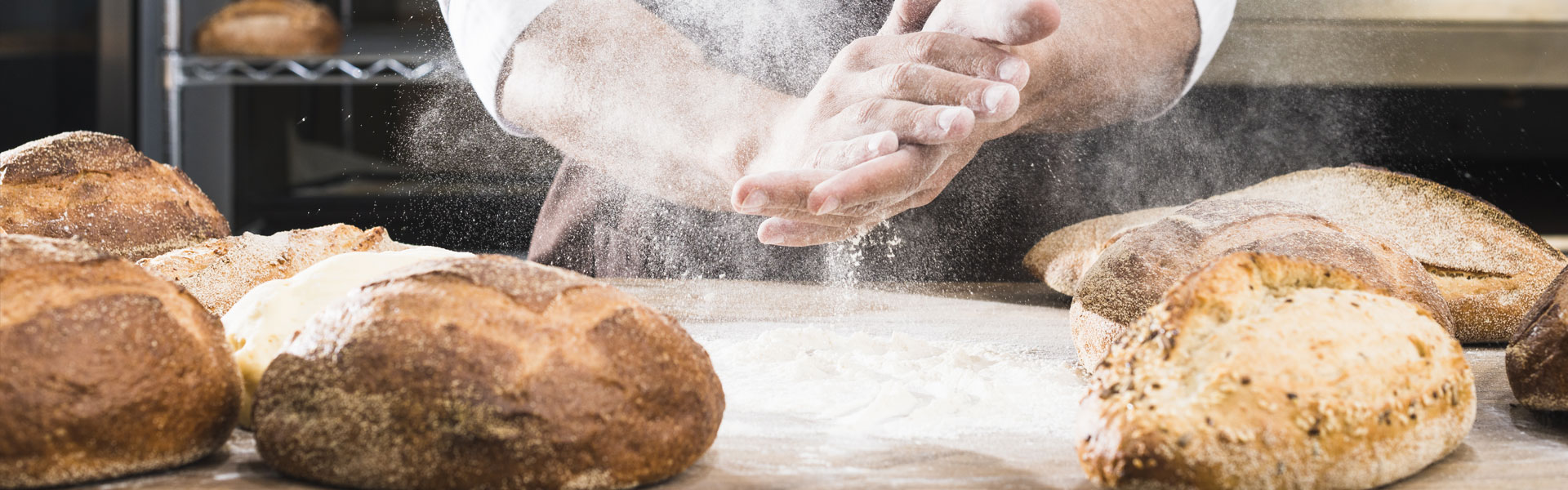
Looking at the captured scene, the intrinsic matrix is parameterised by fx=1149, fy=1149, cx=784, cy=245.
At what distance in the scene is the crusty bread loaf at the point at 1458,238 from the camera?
4.65 feet

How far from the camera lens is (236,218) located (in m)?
2.99

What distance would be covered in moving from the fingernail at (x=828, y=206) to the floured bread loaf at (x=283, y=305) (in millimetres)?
484

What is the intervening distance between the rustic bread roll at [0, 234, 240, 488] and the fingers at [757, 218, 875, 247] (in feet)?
2.62

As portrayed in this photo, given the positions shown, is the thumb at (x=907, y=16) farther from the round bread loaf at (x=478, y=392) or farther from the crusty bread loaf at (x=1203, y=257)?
the round bread loaf at (x=478, y=392)

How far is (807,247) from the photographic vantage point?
6.56 feet

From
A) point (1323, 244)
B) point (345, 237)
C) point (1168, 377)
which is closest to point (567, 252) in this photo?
point (345, 237)

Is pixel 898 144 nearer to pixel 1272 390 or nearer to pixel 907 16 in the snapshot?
pixel 907 16

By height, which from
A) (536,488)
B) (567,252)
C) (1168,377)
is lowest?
(567,252)

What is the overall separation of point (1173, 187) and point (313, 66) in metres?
1.77

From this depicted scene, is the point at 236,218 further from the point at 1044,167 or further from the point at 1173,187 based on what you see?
the point at 1173,187

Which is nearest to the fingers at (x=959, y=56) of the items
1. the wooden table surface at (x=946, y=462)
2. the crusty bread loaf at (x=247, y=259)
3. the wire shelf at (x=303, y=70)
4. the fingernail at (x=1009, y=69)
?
the fingernail at (x=1009, y=69)

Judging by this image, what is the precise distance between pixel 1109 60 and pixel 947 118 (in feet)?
1.95

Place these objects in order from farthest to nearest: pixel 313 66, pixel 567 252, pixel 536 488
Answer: pixel 313 66 < pixel 567 252 < pixel 536 488

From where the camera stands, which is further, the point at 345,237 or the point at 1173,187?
the point at 1173,187
